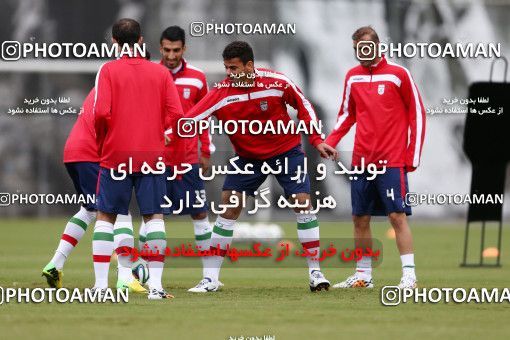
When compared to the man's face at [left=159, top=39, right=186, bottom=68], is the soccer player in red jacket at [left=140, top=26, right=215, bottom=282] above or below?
below

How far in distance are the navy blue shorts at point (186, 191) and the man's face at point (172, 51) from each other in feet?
3.50

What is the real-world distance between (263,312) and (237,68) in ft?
8.80

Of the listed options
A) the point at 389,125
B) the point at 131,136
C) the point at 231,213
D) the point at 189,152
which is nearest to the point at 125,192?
the point at 131,136

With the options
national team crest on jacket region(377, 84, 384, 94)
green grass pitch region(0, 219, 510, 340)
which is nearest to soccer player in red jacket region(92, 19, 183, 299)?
green grass pitch region(0, 219, 510, 340)

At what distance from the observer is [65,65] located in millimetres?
30094

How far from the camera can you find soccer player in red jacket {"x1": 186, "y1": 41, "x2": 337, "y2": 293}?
11625 millimetres

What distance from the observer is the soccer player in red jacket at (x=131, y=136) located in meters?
10.5

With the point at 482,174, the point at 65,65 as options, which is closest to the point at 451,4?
the point at 65,65

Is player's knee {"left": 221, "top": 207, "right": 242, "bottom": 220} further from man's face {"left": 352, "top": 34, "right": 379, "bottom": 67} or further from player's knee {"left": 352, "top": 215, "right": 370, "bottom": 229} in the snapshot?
man's face {"left": 352, "top": 34, "right": 379, "bottom": 67}

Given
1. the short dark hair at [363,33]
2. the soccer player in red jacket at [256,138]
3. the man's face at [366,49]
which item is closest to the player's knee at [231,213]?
the soccer player in red jacket at [256,138]

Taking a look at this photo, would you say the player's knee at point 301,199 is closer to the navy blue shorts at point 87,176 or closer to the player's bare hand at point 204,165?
the player's bare hand at point 204,165

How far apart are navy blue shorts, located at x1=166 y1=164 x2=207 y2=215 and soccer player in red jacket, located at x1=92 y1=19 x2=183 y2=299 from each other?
1.99 m

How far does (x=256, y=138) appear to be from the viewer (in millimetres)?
11812

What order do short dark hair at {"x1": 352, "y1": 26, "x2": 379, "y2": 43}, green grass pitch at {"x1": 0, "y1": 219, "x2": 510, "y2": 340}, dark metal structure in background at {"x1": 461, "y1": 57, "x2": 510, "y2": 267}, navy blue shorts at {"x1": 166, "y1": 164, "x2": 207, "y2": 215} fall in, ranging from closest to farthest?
green grass pitch at {"x1": 0, "y1": 219, "x2": 510, "y2": 340}
short dark hair at {"x1": 352, "y1": 26, "x2": 379, "y2": 43}
navy blue shorts at {"x1": 166, "y1": 164, "x2": 207, "y2": 215}
dark metal structure in background at {"x1": 461, "y1": 57, "x2": 510, "y2": 267}
